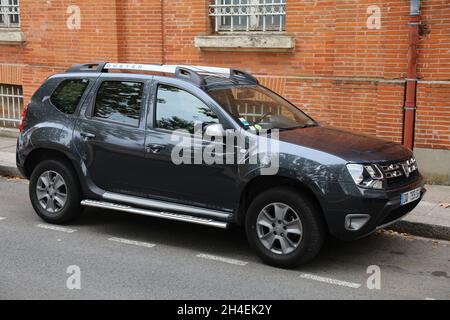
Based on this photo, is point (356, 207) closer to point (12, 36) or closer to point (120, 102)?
point (120, 102)

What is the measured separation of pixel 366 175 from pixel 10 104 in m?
9.67

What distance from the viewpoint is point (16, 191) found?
8.82 meters

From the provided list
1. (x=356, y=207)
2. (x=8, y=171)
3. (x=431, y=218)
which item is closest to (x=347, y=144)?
(x=356, y=207)

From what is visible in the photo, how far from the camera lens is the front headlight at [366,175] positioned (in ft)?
17.2

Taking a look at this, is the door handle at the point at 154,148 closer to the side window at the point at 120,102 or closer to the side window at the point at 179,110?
the side window at the point at 179,110

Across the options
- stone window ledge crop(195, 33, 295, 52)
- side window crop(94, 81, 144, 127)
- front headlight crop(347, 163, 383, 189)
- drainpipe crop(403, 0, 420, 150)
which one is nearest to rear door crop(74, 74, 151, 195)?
side window crop(94, 81, 144, 127)

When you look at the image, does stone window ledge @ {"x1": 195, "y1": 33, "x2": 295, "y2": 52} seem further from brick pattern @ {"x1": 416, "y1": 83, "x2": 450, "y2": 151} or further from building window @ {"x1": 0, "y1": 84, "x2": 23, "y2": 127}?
building window @ {"x1": 0, "y1": 84, "x2": 23, "y2": 127}

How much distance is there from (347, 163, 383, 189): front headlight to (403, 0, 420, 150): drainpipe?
3465mm

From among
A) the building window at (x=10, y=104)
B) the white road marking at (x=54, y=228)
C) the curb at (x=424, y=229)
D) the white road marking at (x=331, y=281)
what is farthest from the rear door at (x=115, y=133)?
the building window at (x=10, y=104)

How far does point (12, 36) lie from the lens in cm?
1227

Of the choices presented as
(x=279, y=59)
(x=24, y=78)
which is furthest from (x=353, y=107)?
(x=24, y=78)

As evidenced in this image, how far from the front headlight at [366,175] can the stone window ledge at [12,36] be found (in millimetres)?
9042

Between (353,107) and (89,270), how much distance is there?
16.8ft
